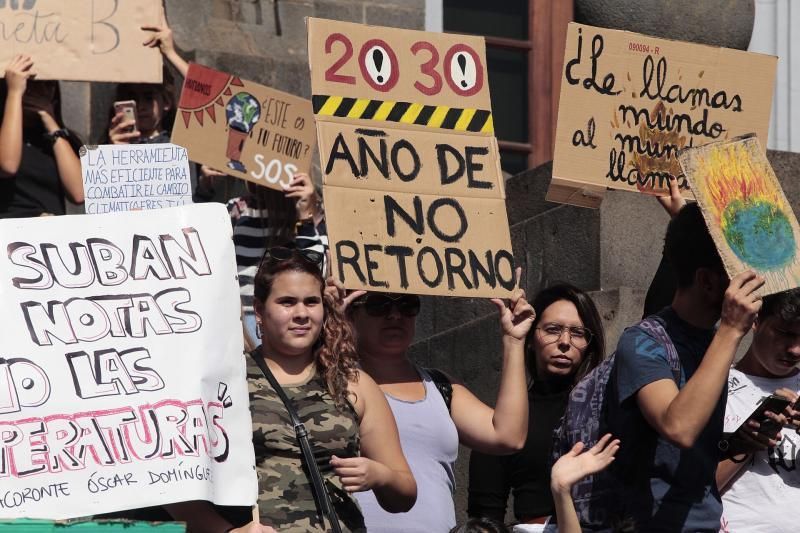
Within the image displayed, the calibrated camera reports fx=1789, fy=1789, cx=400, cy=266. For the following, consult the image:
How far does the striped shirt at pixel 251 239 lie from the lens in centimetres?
775

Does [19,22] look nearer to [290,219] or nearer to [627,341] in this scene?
[290,219]

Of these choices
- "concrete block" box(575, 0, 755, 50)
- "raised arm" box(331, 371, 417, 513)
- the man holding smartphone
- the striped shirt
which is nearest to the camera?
"raised arm" box(331, 371, 417, 513)

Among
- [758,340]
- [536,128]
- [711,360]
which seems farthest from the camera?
[536,128]

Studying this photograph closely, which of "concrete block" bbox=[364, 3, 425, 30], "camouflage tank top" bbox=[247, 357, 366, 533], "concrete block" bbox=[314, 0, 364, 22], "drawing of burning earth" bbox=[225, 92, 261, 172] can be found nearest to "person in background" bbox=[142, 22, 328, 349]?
"drawing of burning earth" bbox=[225, 92, 261, 172]

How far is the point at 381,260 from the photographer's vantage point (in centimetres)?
628

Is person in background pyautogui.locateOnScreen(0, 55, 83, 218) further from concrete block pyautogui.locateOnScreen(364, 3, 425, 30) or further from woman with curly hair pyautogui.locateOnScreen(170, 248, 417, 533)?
concrete block pyautogui.locateOnScreen(364, 3, 425, 30)

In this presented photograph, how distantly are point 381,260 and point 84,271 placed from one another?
120cm

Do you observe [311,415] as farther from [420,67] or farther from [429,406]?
[420,67]

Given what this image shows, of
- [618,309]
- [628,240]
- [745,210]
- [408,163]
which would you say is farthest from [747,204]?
[628,240]

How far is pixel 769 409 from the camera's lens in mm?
5746

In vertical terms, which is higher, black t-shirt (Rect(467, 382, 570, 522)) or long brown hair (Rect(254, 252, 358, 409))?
long brown hair (Rect(254, 252, 358, 409))

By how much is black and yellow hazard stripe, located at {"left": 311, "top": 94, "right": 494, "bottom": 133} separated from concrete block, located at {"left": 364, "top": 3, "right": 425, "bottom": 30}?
3918 millimetres

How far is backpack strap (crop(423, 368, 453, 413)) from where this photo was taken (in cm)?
642

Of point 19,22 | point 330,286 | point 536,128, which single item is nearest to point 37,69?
point 19,22
